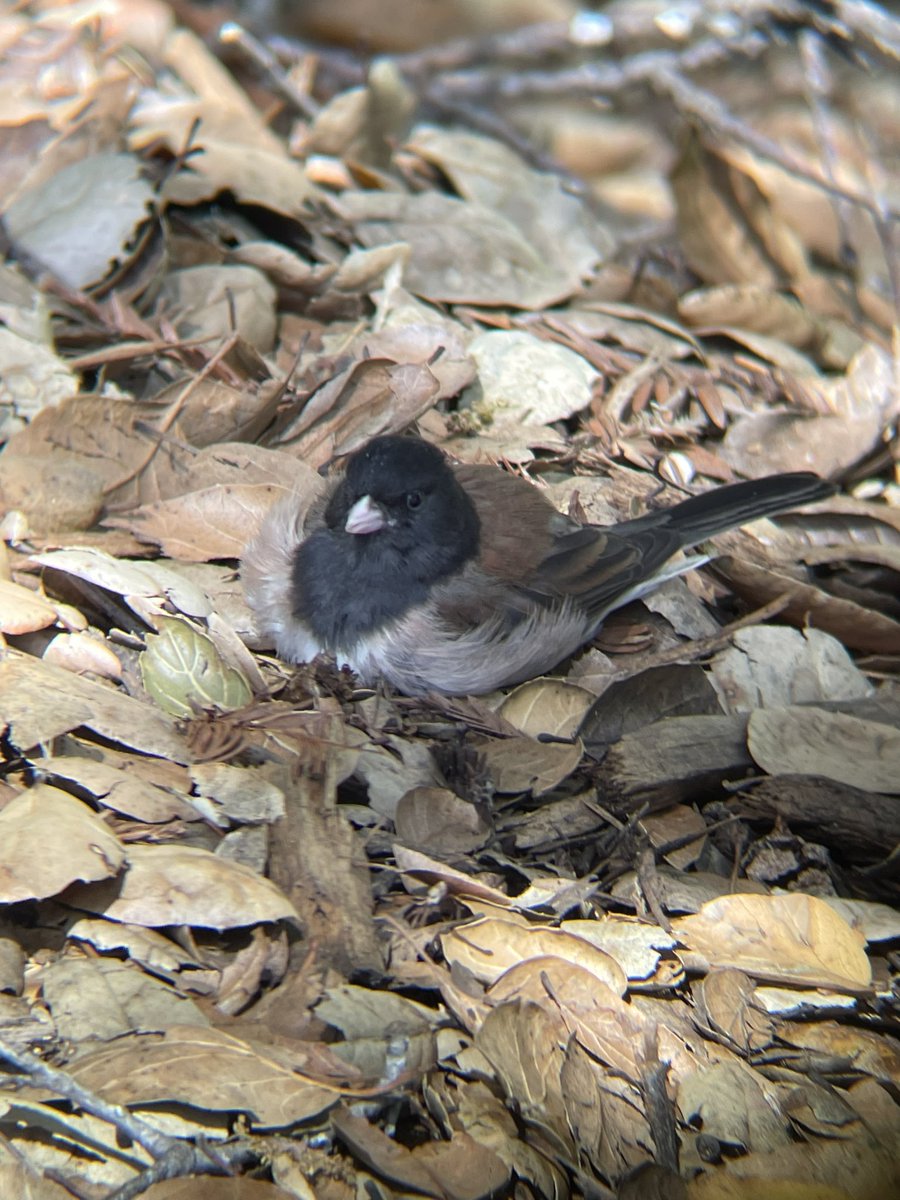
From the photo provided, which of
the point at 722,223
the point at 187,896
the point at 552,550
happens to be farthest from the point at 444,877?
the point at 722,223

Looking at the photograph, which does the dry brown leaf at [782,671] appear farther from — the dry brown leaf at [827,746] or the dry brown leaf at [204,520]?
the dry brown leaf at [204,520]

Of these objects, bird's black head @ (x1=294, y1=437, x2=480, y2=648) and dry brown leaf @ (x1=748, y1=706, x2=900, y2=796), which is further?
bird's black head @ (x1=294, y1=437, x2=480, y2=648)

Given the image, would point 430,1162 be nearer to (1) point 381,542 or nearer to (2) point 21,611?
(2) point 21,611

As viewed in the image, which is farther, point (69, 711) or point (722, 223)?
point (722, 223)

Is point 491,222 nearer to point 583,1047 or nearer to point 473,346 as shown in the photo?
point 473,346

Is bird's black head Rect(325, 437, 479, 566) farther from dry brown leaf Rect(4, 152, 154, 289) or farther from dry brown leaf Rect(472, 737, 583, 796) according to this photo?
dry brown leaf Rect(4, 152, 154, 289)

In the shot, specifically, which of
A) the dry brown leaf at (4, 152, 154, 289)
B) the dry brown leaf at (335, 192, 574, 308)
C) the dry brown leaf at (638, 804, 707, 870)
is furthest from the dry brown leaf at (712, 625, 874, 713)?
the dry brown leaf at (4, 152, 154, 289)

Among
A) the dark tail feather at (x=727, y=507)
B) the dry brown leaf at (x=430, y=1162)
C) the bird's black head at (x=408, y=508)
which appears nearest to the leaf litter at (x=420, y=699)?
the dry brown leaf at (x=430, y=1162)
